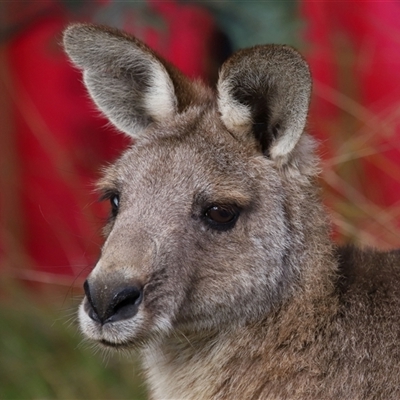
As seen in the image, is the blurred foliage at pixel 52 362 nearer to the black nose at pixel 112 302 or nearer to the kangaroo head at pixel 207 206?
the kangaroo head at pixel 207 206

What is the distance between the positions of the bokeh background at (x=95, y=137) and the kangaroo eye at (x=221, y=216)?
97 centimetres

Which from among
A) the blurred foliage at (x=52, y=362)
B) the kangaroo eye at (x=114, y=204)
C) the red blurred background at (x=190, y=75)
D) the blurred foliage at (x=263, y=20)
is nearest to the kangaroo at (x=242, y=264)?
the kangaroo eye at (x=114, y=204)

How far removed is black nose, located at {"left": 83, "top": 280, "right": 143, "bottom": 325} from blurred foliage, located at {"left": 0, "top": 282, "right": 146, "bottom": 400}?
2139 mm

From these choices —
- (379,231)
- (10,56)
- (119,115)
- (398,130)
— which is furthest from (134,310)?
(10,56)

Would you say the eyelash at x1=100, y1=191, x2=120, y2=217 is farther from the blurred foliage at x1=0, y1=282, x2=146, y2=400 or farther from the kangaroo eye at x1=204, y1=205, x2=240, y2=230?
the blurred foliage at x1=0, y1=282, x2=146, y2=400

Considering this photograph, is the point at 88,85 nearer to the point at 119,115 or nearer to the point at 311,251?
the point at 119,115

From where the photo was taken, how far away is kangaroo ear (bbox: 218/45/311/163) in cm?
350

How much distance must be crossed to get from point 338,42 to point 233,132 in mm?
1972

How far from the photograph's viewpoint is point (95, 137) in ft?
24.2

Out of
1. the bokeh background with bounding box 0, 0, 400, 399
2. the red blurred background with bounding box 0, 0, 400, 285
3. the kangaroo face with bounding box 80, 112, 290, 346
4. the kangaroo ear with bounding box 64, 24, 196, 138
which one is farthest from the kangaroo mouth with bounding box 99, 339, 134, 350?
the kangaroo ear with bounding box 64, 24, 196, 138

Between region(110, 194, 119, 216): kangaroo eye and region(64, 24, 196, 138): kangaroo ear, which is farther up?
region(64, 24, 196, 138): kangaroo ear

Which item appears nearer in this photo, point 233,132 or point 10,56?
point 233,132

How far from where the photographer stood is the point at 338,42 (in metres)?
5.52

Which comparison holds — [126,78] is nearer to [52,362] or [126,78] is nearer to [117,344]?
[117,344]
